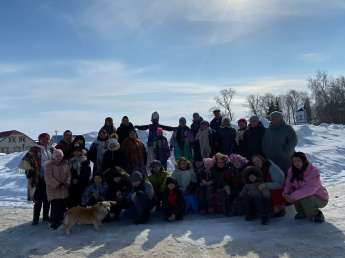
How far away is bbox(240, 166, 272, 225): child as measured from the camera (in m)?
4.93

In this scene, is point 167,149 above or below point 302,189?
above

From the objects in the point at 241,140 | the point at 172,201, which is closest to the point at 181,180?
the point at 172,201

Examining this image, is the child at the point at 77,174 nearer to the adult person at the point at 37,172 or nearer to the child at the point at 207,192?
the adult person at the point at 37,172

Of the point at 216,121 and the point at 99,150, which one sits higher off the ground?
the point at 216,121

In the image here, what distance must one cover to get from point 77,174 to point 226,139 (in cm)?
339

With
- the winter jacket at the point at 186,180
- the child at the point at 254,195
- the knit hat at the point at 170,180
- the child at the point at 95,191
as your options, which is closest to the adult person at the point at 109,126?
the child at the point at 95,191

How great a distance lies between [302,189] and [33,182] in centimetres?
487

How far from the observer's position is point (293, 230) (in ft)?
14.3

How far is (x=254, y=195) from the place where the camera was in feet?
16.4

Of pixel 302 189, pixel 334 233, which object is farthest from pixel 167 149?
pixel 334 233

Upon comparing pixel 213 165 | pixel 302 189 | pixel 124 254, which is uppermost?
pixel 213 165

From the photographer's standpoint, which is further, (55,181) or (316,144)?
(316,144)

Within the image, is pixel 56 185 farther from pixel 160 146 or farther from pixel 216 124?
pixel 216 124

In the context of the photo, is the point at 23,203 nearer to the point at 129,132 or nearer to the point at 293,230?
the point at 129,132
